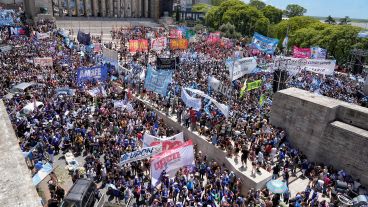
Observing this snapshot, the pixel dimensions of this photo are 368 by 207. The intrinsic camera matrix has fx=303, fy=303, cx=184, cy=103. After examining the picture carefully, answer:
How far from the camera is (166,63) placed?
82.8ft

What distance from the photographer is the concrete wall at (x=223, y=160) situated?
15.3m

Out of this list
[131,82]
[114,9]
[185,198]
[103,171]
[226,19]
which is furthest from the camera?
[114,9]

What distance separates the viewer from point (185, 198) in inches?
555

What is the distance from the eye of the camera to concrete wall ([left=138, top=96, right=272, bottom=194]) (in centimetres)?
1527

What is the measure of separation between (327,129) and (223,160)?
20.4 feet

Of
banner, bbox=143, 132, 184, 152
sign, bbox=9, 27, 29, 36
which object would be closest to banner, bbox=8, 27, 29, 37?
sign, bbox=9, 27, 29, 36

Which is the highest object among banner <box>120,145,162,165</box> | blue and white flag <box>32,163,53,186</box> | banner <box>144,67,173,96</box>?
banner <box>144,67,173,96</box>

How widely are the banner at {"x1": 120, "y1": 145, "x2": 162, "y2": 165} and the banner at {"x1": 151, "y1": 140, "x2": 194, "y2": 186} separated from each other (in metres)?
0.57

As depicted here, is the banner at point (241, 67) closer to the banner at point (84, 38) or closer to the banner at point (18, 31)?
the banner at point (84, 38)

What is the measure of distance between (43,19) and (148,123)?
48771mm

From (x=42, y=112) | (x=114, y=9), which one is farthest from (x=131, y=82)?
(x=114, y=9)

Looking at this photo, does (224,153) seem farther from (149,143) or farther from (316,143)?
(316,143)

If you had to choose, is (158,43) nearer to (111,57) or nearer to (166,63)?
(111,57)

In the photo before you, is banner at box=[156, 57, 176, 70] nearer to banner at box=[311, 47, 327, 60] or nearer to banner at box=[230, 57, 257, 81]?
banner at box=[230, 57, 257, 81]
